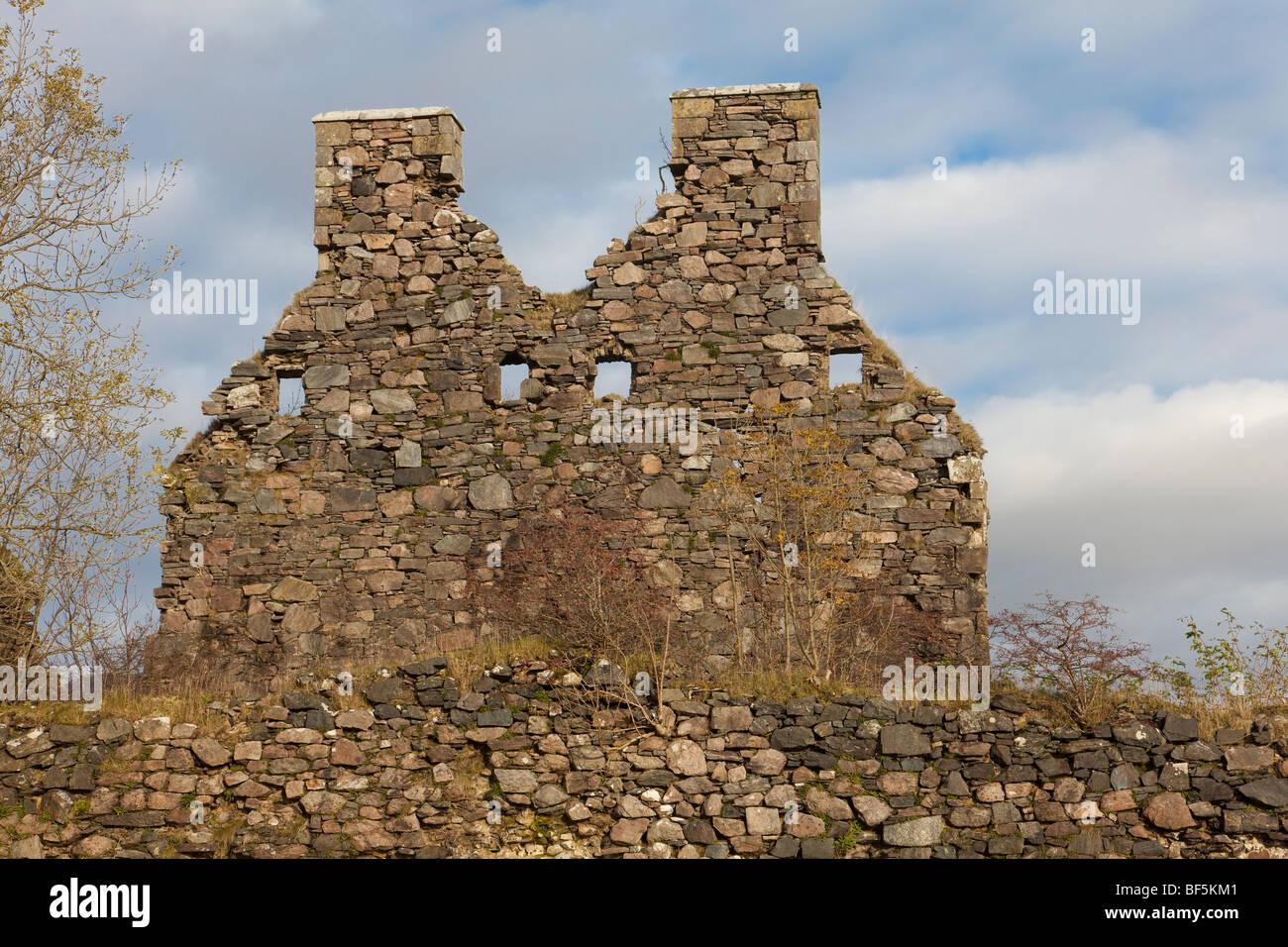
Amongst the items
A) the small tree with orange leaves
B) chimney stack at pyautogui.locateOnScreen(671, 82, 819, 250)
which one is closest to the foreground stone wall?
the small tree with orange leaves

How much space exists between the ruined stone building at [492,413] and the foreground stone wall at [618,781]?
2.88 m

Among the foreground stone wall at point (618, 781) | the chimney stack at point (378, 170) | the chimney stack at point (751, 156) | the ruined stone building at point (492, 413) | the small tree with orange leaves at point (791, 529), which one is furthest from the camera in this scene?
the chimney stack at point (378, 170)

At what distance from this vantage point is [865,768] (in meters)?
11.8

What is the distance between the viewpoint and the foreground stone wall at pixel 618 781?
1145cm

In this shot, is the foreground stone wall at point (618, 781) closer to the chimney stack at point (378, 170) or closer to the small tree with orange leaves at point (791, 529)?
the small tree with orange leaves at point (791, 529)

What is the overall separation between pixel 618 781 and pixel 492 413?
5725 millimetres

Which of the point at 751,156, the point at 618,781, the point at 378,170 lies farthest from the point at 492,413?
the point at 618,781

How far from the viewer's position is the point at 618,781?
11.9m

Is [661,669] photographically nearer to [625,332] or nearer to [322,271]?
[625,332]

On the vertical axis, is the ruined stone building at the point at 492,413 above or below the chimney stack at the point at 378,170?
below

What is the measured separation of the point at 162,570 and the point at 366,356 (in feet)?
11.6

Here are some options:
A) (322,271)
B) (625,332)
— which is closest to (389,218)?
(322,271)

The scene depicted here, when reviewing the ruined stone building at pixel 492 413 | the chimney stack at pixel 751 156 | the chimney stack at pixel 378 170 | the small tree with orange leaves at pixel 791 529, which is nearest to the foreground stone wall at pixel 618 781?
the small tree with orange leaves at pixel 791 529

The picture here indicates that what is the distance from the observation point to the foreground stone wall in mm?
11453
